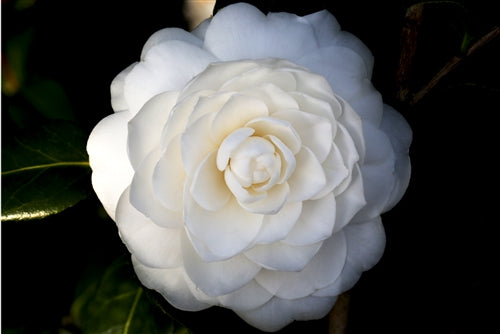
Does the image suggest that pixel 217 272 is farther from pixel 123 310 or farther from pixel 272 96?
pixel 123 310

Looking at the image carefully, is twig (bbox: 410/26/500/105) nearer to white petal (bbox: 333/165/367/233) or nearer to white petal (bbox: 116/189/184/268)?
white petal (bbox: 333/165/367/233)

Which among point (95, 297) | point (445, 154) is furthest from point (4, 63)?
point (445, 154)

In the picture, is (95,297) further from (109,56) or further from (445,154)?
(445,154)

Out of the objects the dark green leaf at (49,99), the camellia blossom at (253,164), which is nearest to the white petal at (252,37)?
the camellia blossom at (253,164)

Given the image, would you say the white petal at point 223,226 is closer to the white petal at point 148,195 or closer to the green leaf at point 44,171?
the white petal at point 148,195

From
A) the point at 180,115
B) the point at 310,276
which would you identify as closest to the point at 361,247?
the point at 310,276

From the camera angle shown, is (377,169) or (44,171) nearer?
(377,169)

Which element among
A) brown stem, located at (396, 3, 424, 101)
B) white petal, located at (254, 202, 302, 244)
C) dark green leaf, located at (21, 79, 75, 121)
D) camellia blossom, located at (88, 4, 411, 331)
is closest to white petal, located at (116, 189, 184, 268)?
camellia blossom, located at (88, 4, 411, 331)
